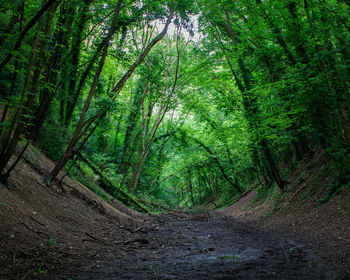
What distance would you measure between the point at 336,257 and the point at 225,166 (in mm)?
19082

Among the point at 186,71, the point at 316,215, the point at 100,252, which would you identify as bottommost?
the point at 100,252

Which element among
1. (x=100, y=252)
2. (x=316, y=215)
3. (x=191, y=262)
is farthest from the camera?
(x=316, y=215)

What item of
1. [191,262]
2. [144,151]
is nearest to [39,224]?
[191,262]

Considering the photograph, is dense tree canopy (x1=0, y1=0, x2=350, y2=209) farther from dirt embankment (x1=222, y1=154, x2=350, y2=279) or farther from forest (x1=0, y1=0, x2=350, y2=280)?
dirt embankment (x1=222, y1=154, x2=350, y2=279)

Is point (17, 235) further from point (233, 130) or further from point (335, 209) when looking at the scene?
point (233, 130)

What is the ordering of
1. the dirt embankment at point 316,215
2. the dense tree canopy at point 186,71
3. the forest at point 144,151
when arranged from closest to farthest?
the forest at point 144,151
the dirt embankment at point 316,215
the dense tree canopy at point 186,71

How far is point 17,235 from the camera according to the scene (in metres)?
3.93

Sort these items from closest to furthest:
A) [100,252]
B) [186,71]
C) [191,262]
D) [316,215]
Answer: [191,262] → [100,252] → [316,215] → [186,71]

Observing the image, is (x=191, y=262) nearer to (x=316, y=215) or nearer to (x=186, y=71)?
(x=316, y=215)

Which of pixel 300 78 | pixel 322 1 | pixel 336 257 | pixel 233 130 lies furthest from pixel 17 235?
pixel 233 130

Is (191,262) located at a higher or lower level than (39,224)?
higher

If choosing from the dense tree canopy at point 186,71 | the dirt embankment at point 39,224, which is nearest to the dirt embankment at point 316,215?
the dense tree canopy at point 186,71

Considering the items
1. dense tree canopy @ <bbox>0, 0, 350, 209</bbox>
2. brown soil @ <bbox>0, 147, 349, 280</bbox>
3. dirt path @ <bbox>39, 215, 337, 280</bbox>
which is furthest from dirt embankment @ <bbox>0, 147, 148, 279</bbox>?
dense tree canopy @ <bbox>0, 0, 350, 209</bbox>

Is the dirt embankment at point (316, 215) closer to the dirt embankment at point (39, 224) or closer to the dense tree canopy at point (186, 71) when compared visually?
the dense tree canopy at point (186, 71)
